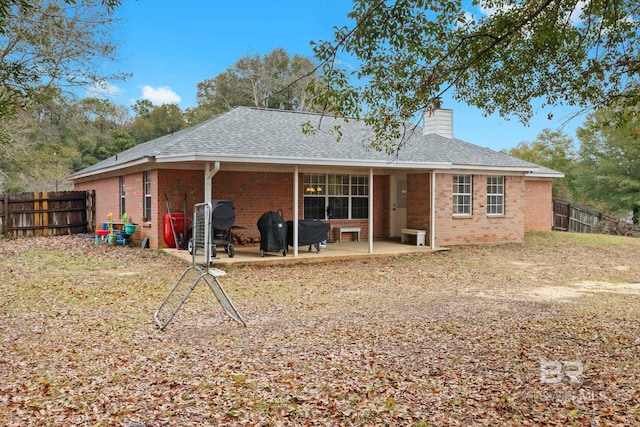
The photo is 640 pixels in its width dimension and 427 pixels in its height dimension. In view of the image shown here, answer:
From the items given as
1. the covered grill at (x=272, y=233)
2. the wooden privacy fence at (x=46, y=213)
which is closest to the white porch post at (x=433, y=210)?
the covered grill at (x=272, y=233)

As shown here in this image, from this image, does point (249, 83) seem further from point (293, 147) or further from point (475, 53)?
point (475, 53)

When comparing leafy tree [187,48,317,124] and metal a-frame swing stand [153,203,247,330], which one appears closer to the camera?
metal a-frame swing stand [153,203,247,330]

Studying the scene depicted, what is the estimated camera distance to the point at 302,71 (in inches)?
1700

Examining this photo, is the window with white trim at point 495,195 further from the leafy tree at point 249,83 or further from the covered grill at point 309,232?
the leafy tree at point 249,83

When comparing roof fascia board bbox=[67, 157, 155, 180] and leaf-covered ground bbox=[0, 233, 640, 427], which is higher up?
roof fascia board bbox=[67, 157, 155, 180]

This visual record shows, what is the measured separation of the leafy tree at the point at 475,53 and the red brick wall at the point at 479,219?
813 centimetres

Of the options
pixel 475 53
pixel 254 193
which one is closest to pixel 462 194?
pixel 254 193

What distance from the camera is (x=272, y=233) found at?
12391 mm

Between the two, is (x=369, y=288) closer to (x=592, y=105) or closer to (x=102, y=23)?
(x=592, y=105)

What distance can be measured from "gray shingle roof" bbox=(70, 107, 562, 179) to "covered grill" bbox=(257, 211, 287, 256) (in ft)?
4.63

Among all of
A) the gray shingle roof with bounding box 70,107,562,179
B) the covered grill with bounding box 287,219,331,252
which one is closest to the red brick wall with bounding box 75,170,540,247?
the gray shingle roof with bounding box 70,107,562,179

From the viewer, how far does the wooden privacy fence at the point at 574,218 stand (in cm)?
2208

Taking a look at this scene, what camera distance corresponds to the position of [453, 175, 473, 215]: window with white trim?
16.1m

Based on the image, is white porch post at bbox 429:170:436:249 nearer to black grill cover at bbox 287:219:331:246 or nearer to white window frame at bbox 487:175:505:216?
white window frame at bbox 487:175:505:216
